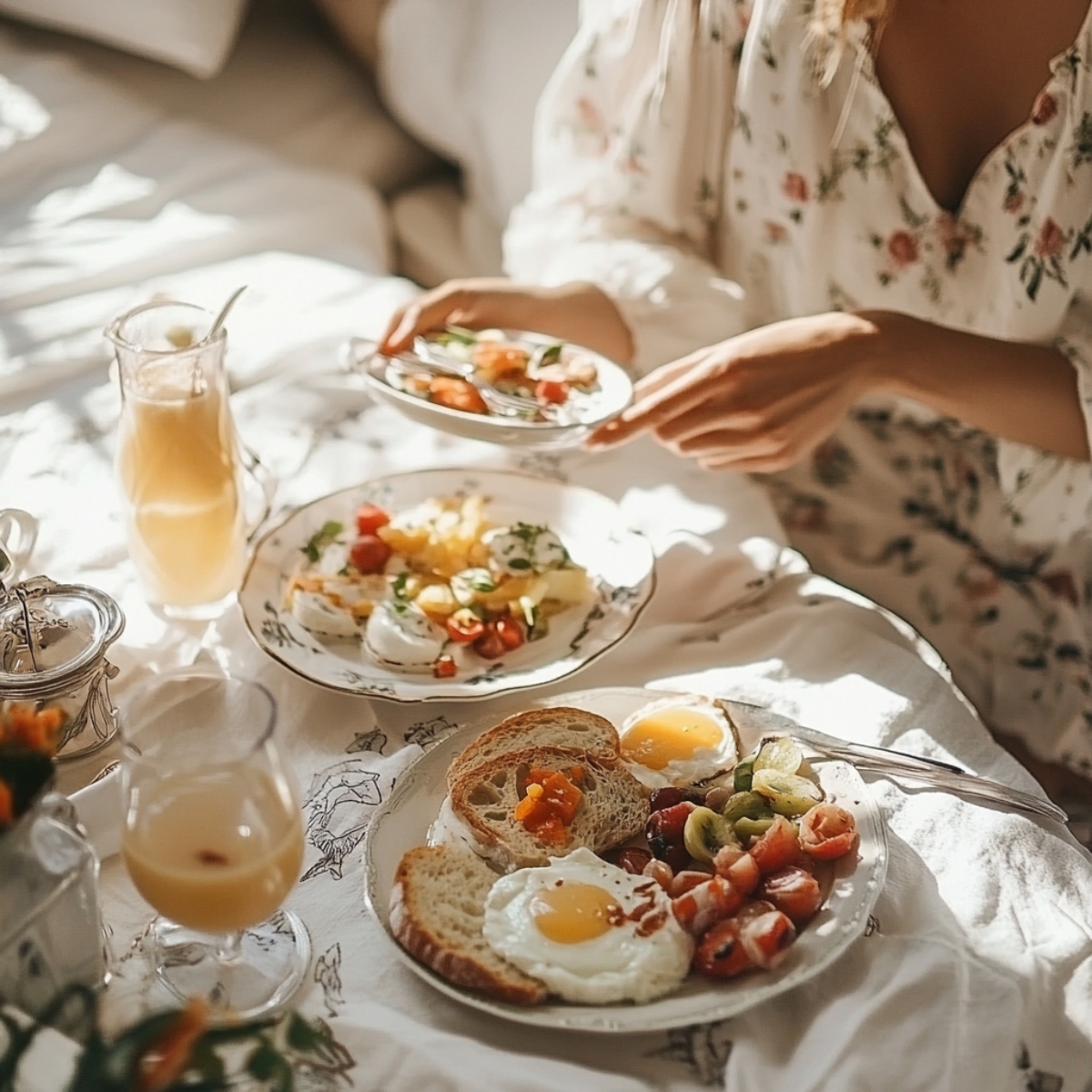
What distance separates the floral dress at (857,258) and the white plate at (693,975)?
0.58m

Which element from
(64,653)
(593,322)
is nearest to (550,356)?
(593,322)

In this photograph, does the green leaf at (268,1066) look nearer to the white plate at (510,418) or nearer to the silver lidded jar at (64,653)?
the silver lidded jar at (64,653)

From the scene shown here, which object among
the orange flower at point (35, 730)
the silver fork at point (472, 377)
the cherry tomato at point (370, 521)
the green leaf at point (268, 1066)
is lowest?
the cherry tomato at point (370, 521)

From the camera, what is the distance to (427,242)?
7.12ft

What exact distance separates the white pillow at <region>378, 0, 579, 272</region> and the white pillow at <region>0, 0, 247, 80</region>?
0.27 metres

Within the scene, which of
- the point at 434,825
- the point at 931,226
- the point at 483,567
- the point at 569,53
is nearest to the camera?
the point at 434,825

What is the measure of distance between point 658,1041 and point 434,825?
23 centimetres

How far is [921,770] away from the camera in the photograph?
1010 mm

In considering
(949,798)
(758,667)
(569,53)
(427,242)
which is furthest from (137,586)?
(427,242)

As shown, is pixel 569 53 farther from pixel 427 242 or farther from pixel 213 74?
pixel 213 74

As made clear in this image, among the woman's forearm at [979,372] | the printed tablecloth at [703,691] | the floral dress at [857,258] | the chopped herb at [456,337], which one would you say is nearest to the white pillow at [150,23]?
the floral dress at [857,258]

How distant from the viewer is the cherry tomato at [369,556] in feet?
4.04

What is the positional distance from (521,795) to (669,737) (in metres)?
0.13

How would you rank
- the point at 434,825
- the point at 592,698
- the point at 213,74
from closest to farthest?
the point at 434,825, the point at 592,698, the point at 213,74
